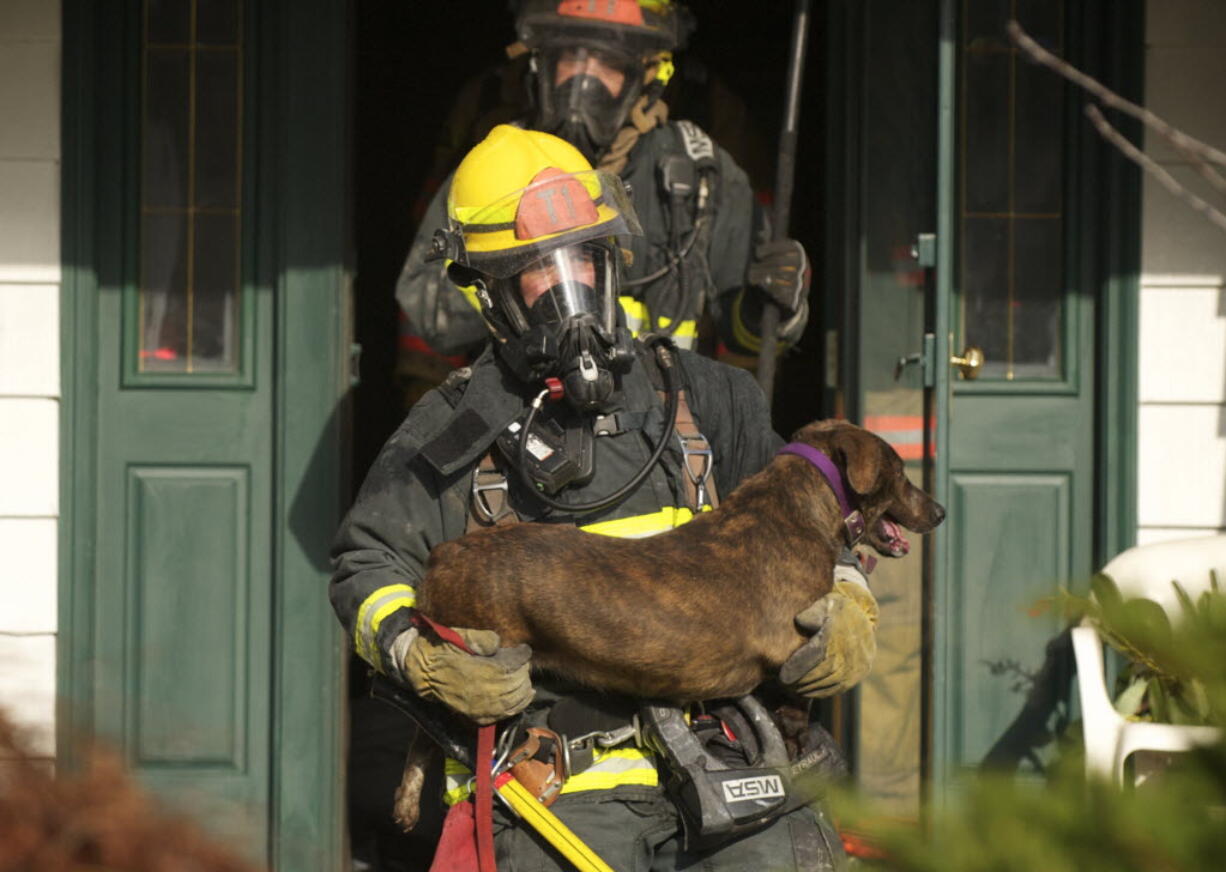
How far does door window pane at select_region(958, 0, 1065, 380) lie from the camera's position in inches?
186

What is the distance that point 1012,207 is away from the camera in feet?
15.5

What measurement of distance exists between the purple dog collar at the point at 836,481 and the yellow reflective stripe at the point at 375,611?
733 mm

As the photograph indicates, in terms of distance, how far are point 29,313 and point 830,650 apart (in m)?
2.72

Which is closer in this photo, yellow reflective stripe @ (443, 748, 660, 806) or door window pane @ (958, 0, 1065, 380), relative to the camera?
yellow reflective stripe @ (443, 748, 660, 806)

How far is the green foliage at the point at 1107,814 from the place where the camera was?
793mm

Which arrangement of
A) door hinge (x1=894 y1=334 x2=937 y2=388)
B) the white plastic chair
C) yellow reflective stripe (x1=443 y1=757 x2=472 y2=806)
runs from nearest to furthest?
yellow reflective stripe (x1=443 y1=757 x2=472 y2=806), the white plastic chair, door hinge (x1=894 y1=334 x2=937 y2=388)

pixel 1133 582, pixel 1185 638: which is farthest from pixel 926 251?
pixel 1185 638

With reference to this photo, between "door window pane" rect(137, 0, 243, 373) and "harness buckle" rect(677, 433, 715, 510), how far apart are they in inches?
80.6

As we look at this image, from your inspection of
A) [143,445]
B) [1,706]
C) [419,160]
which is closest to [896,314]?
[143,445]

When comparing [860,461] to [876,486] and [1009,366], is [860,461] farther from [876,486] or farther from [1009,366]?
[1009,366]

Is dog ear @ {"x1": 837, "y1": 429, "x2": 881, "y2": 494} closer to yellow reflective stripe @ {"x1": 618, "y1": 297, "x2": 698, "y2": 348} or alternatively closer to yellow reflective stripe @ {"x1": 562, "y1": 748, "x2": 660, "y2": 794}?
yellow reflective stripe @ {"x1": 562, "y1": 748, "x2": 660, "y2": 794}

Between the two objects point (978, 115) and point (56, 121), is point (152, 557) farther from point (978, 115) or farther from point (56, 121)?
point (978, 115)

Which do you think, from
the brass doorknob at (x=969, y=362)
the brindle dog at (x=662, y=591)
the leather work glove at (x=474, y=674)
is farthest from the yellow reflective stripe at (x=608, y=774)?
the brass doorknob at (x=969, y=362)

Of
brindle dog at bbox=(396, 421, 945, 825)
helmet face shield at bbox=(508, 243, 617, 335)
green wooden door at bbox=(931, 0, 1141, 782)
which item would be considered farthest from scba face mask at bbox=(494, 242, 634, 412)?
green wooden door at bbox=(931, 0, 1141, 782)
